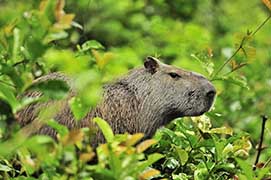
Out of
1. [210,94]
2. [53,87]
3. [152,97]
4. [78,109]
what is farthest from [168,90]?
[53,87]

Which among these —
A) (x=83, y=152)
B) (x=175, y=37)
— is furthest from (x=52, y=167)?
(x=175, y=37)

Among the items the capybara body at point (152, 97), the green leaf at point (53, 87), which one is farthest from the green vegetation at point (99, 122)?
the capybara body at point (152, 97)

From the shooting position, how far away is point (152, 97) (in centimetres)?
506

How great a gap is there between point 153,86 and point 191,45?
287 cm

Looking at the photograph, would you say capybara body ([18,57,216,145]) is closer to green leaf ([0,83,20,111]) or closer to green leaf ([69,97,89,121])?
green leaf ([69,97,89,121])

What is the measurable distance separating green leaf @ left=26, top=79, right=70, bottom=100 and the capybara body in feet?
7.21

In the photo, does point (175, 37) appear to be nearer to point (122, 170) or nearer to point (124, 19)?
point (124, 19)

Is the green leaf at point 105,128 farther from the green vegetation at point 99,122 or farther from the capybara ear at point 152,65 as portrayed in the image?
the capybara ear at point 152,65

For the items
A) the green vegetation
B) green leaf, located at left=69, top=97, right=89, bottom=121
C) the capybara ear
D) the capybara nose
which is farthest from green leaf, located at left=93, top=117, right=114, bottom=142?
the capybara ear

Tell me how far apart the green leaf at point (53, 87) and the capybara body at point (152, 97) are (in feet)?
7.21

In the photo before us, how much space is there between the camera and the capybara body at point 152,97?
458cm

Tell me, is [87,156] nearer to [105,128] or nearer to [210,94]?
[105,128]

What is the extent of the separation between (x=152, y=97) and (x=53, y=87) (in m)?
2.89

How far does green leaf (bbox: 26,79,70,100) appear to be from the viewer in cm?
217
